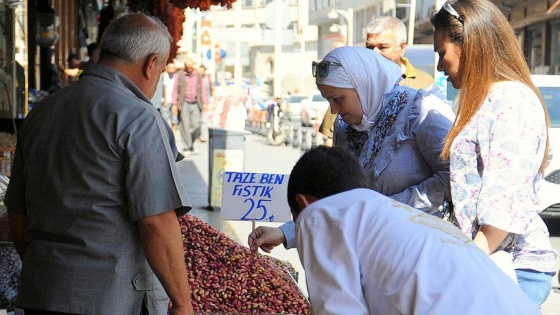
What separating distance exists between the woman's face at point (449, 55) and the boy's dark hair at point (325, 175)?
920mm

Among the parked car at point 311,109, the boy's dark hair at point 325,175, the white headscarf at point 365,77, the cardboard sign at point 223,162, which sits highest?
the white headscarf at point 365,77

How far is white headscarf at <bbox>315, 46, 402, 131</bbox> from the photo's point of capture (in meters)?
3.49

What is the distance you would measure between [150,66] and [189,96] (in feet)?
57.1

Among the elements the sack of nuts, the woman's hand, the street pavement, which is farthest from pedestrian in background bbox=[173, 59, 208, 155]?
the woman's hand

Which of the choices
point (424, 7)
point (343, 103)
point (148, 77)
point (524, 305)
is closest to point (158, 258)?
point (148, 77)

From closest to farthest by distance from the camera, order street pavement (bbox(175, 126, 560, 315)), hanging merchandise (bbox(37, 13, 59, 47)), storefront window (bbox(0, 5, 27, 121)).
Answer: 1. street pavement (bbox(175, 126, 560, 315))
2. storefront window (bbox(0, 5, 27, 121))
3. hanging merchandise (bbox(37, 13, 59, 47))

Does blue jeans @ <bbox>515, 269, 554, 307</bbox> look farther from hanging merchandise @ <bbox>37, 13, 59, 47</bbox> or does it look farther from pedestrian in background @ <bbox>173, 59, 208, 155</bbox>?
pedestrian in background @ <bbox>173, 59, 208, 155</bbox>

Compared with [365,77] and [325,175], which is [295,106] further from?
[325,175]

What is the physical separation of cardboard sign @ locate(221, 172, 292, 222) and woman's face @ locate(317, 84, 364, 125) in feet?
3.81

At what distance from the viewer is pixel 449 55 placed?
314 cm

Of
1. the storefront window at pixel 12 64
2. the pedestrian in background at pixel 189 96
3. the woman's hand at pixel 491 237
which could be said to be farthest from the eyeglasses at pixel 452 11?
the pedestrian in background at pixel 189 96

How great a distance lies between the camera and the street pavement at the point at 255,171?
29.8 ft

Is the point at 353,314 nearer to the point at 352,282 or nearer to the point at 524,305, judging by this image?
the point at 352,282

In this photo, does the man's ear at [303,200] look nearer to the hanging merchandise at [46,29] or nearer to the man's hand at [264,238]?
the man's hand at [264,238]
